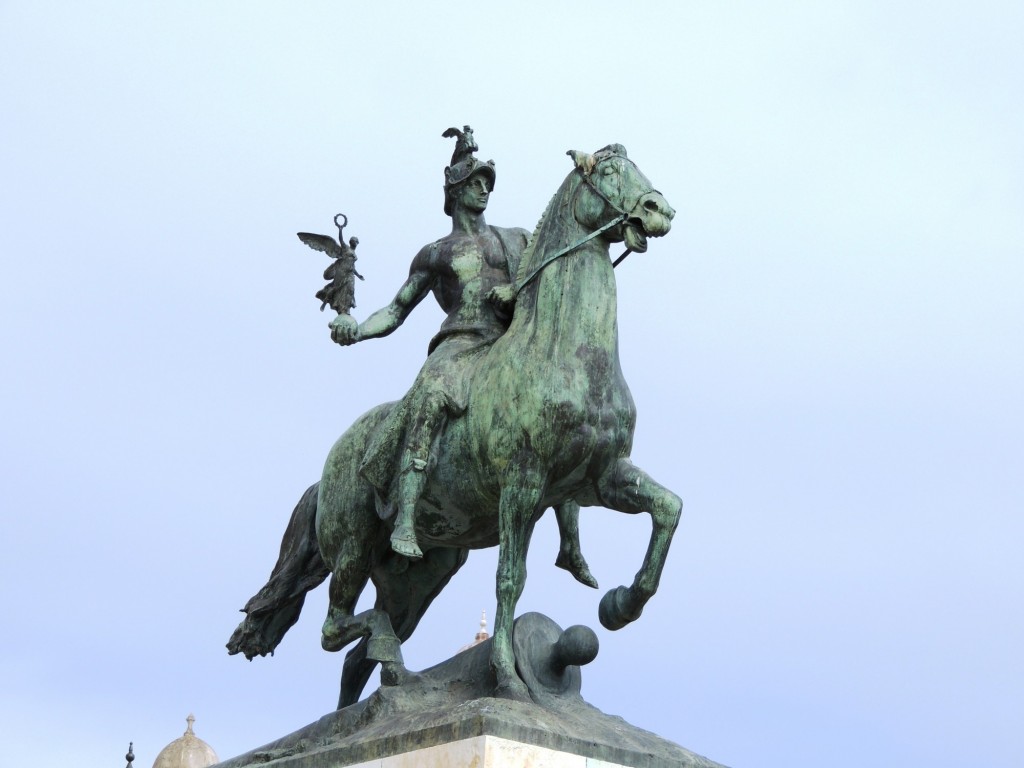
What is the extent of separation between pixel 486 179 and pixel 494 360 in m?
1.71

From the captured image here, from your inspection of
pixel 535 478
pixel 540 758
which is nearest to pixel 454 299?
pixel 535 478

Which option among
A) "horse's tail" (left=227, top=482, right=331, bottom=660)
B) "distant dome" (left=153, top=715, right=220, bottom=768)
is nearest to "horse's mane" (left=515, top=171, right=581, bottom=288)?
"horse's tail" (left=227, top=482, right=331, bottom=660)

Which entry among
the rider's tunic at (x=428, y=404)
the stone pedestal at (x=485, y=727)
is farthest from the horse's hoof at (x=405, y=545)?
the stone pedestal at (x=485, y=727)

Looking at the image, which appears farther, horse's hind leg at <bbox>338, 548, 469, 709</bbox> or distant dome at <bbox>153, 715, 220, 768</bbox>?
distant dome at <bbox>153, 715, 220, 768</bbox>

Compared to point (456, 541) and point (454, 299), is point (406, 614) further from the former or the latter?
point (454, 299)

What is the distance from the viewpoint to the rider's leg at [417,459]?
14.1 m

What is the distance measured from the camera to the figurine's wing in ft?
50.7

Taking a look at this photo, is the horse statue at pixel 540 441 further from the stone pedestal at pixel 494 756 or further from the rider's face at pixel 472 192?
the rider's face at pixel 472 192

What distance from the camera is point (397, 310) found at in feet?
50.3

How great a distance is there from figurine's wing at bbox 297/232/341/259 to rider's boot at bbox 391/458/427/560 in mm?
2050

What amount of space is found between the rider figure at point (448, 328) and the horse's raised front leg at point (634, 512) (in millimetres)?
697

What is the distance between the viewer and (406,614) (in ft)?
50.3

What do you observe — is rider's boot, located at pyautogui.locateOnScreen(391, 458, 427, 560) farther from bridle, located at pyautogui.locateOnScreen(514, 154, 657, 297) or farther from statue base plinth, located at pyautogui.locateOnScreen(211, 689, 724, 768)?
bridle, located at pyautogui.locateOnScreen(514, 154, 657, 297)

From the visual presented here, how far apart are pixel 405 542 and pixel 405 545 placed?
3cm
